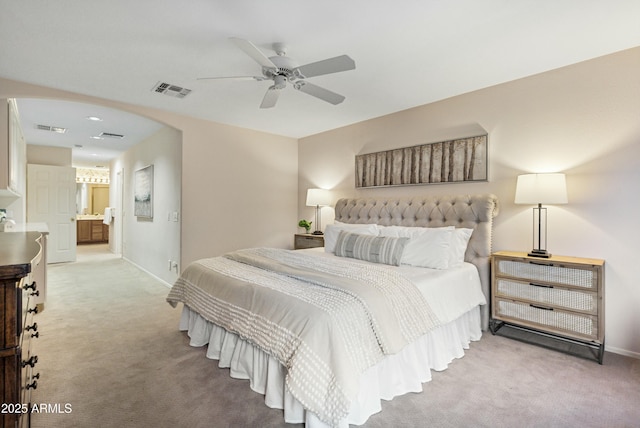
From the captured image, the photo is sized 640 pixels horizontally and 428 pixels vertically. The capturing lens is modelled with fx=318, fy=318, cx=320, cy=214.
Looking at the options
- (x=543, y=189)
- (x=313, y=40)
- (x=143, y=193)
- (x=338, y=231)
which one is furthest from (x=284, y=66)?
(x=143, y=193)

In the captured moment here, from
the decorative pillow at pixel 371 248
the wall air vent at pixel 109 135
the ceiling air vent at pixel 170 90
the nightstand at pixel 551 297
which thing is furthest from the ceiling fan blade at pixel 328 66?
the wall air vent at pixel 109 135

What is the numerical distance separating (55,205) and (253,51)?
6969mm

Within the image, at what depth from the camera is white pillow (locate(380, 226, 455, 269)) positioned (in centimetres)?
287

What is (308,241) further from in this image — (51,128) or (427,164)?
(51,128)

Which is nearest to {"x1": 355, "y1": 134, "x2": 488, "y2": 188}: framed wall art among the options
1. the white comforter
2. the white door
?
the white comforter

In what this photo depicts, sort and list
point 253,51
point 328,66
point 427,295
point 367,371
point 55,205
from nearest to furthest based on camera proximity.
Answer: point 367,371 < point 253,51 < point 328,66 < point 427,295 < point 55,205

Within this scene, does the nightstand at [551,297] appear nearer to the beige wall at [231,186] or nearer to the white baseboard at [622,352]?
the white baseboard at [622,352]

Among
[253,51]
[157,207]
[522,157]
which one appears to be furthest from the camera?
[157,207]

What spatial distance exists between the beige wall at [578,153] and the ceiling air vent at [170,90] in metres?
2.91

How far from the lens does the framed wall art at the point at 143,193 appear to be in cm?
558

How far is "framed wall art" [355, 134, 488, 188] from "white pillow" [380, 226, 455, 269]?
32.5 inches

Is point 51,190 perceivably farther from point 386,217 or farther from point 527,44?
point 527,44

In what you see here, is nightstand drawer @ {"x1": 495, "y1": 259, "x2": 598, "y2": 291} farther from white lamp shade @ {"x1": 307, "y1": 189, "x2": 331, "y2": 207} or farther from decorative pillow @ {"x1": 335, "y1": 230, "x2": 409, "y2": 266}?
white lamp shade @ {"x1": 307, "y1": 189, "x2": 331, "y2": 207}

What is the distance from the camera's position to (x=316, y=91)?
A: 8.87 feet
